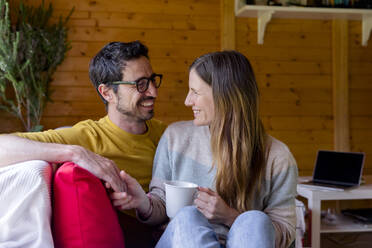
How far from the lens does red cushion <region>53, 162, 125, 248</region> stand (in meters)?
1.29

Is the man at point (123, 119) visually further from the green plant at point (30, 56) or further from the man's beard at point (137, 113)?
the green plant at point (30, 56)

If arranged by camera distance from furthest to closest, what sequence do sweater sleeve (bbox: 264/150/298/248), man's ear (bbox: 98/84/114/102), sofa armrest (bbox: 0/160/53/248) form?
man's ear (bbox: 98/84/114/102) → sweater sleeve (bbox: 264/150/298/248) → sofa armrest (bbox: 0/160/53/248)

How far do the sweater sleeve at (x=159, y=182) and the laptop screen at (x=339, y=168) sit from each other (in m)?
1.60

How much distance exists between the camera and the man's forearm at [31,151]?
1464 mm

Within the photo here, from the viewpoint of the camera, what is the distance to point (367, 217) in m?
2.89

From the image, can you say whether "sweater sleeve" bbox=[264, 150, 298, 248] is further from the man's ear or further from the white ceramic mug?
the man's ear

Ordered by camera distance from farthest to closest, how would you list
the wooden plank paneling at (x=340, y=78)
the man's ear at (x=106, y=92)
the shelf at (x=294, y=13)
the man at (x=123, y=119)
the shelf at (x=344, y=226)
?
the wooden plank paneling at (x=340, y=78) → the shelf at (x=294, y=13) → the shelf at (x=344, y=226) → the man's ear at (x=106, y=92) → the man at (x=123, y=119)

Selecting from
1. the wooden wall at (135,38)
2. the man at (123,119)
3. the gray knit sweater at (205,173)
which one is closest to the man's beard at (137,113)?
the man at (123,119)

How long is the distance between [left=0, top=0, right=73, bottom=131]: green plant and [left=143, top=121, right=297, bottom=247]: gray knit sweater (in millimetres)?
1438

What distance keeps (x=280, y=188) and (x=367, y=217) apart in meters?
1.63

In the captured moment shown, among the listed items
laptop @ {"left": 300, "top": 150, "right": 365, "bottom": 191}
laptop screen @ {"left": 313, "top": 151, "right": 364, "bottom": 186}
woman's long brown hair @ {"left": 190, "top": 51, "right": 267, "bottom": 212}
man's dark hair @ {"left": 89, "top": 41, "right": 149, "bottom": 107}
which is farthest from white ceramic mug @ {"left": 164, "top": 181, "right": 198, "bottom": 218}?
laptop screen @ {"left": 313, "top": 151, "right": 364, "bottom": 186}

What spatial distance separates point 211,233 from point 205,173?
1.29 feet

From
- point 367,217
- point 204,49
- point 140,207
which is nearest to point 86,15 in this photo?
point 204,49

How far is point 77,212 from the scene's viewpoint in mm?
1286
